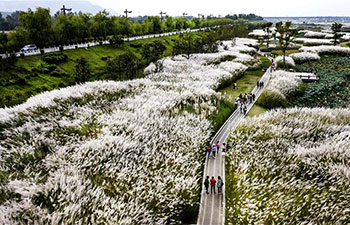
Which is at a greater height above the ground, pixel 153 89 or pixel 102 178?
pixel 153 89

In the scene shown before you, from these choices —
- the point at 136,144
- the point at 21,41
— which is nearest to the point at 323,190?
the point at 136,144

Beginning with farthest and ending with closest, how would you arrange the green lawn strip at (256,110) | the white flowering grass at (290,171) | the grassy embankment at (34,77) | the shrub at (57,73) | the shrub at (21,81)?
the shrub at (57,73) → the shrub at (21,81) → the grassy embankment at (34,77) → the green lawn strip at (256,110) → the white flowering grass at (290,171)

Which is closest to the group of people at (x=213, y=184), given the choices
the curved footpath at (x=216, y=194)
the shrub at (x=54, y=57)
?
the curved footpath at (x=216, y=194)

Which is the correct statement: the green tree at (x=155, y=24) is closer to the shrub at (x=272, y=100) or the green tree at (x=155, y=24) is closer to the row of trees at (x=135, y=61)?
the row of trees at (x=135, y=61)

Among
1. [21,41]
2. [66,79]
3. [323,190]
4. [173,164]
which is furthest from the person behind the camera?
[21,41]

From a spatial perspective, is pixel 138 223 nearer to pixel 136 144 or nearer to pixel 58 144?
pixel 136 144

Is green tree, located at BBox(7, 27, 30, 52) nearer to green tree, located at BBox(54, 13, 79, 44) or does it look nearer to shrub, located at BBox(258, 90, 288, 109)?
green tree, located at BBox(54, 13, 79, 44)
